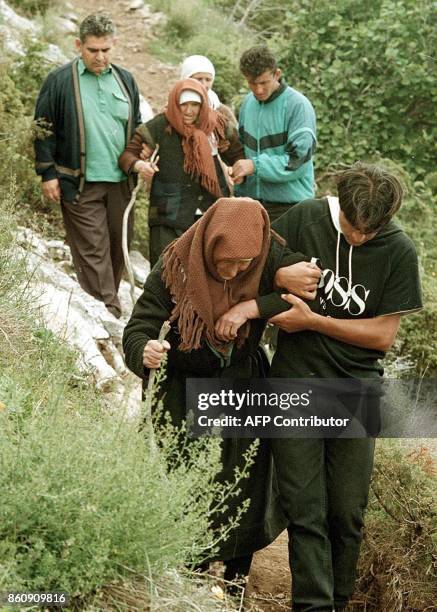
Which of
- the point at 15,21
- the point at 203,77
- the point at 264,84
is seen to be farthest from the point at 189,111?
the point at 15,21

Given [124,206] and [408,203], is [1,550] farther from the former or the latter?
[408,203]

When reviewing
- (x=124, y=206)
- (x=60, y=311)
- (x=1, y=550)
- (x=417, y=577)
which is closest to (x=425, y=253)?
(x=124, y=206)

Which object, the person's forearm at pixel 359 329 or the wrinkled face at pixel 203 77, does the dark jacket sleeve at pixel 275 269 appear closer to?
the person's forearm at pixel 359 329

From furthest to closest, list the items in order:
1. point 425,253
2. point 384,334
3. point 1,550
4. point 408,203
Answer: point 408,203 → point 425,253 → point 384,334 → point 1,550

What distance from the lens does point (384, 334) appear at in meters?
4.24

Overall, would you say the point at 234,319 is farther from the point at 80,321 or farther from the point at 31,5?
the point at 31,5

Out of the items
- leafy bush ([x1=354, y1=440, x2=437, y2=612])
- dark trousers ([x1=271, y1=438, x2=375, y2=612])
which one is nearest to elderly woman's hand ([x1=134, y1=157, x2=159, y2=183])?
leafy bush ([x1=354, y1=440, x2=437, y2=612])

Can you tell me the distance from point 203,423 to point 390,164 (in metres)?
6.35

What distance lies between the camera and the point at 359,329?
4211 mm

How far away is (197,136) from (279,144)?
0.59m

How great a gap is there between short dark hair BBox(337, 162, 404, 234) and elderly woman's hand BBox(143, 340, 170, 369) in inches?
33.8

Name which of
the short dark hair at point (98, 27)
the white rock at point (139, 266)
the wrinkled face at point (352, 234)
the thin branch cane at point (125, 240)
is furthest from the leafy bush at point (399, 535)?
the white rock at point (139, 266)

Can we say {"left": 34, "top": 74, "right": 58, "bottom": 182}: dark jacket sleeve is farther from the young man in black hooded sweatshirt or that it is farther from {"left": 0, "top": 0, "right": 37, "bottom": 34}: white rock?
{"left": 0, "top": 0, "right": 37, "bottom": 34}: white rock

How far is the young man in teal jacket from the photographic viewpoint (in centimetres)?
654
